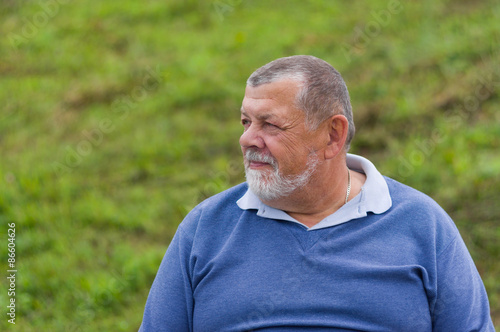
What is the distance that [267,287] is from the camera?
2186 millimetres

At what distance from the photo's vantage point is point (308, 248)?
2240 millimetres

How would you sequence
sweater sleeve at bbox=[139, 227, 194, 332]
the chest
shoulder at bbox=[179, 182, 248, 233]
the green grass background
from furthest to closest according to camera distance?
the green grass background, shoulder at bbox=[179, 182, 248, 233], sweater sleeve at bbox=[139, 227, 194, 332], the chest

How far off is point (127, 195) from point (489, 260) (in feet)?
9.25

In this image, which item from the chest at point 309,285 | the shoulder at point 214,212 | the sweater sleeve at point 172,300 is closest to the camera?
the chest at point 309,285

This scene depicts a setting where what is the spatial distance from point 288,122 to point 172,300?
790 millimetres

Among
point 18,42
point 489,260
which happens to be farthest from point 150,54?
point 489,260

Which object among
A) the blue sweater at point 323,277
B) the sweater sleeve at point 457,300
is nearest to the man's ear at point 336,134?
the blue sweater at point 323,277

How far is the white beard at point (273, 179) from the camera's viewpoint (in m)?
2.25

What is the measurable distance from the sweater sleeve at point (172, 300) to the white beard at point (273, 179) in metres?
0.38

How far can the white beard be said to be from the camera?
2.25 meters

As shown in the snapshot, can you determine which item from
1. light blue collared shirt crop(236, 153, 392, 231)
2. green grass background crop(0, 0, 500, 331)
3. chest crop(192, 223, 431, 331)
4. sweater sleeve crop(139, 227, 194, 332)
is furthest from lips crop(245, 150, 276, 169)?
green grass background crop(0, 0, 500, 331)

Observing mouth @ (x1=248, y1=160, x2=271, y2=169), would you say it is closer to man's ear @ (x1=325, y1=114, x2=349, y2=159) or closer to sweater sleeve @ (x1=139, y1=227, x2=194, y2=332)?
man's ear @ (x1=325, y1=114, x2=349, y2=159)

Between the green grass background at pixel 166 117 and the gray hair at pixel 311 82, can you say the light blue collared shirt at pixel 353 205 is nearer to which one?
the gray hair at pixel 311 82

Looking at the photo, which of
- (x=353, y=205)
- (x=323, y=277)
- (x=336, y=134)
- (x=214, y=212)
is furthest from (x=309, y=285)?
(x=336, y=134)
